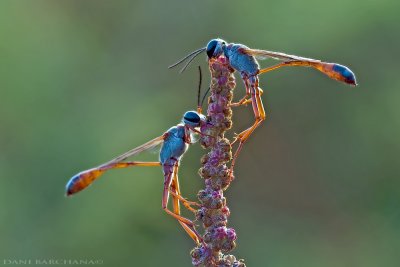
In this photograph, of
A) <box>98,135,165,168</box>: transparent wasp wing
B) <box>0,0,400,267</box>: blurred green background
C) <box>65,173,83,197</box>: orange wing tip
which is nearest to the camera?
<box>65,173,83,197</box>: orange wing tip

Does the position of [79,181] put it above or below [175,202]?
above

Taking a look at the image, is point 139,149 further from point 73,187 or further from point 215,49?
point 215,49

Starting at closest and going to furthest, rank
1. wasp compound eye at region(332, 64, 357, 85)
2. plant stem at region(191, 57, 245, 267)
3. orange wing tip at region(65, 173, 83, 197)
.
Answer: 1. plant stem at region(191, 57, 245, 267)
2. orange wing tip at region(65, 173, 83, 197)
3. wasp compound eye at region(332, 64, 357, 85)

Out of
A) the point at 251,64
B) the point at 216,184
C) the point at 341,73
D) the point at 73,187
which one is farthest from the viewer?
the point at 251,64

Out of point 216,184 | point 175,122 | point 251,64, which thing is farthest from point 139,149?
point 175,122

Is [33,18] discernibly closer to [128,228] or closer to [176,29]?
[176,29]

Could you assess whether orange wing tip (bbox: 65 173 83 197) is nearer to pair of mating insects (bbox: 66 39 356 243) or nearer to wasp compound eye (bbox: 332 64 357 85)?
pair of mating insects (bbox: 66 39 356 243)

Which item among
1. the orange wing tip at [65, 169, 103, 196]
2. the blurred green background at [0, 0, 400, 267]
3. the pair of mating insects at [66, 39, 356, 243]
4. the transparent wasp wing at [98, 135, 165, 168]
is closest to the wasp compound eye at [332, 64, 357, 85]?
the pair of mating insects at [66, 39, 356, 243]

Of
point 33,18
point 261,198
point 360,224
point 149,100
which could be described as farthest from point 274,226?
point 33,18
